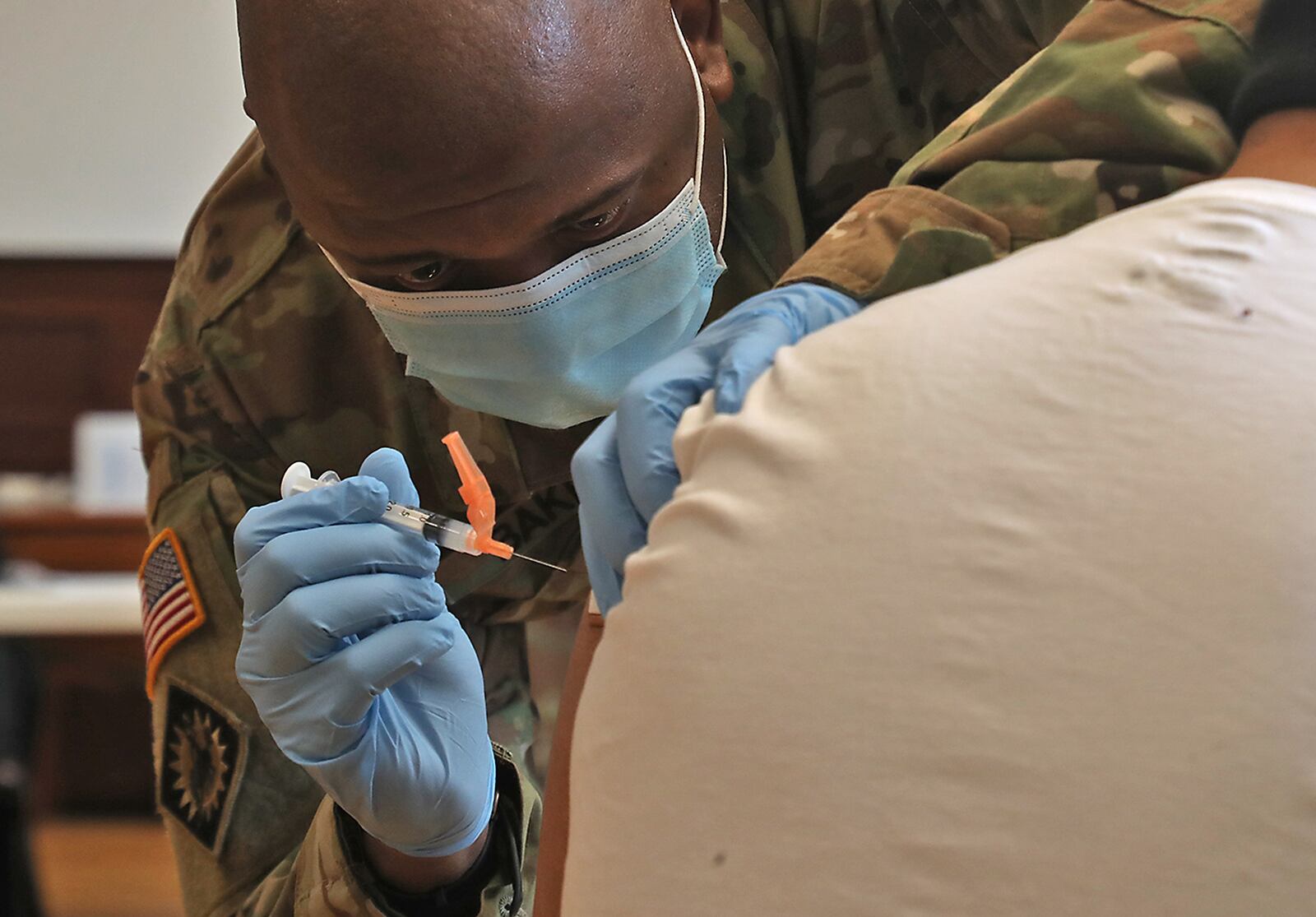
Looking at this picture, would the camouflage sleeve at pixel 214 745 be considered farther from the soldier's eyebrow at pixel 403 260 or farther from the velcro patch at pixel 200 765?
the soldier's eyebrow at pixel 403 260

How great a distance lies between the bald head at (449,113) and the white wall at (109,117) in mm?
3690

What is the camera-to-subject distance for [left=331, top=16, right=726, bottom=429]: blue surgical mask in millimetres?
1324

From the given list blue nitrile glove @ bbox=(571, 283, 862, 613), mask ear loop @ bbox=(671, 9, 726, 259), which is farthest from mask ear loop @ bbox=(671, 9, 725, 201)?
blue nitrile glove @ bbox=(571, 283, 862, 613)

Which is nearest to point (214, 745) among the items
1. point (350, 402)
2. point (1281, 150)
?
point (350, 402)

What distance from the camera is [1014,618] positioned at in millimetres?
487

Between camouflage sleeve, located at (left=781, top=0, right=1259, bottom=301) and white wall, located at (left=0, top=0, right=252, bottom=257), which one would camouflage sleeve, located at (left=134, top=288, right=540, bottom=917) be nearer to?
camouflage sleeve, located at (left=781, top=0, right=1259, bottom=301)

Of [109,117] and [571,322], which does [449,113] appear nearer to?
[571,322]

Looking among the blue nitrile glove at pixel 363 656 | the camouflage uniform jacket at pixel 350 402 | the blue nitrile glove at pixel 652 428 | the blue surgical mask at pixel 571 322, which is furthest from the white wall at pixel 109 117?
the blue nitrile glove at pixel 652 428

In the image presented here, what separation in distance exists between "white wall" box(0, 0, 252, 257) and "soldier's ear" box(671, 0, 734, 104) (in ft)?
11.5

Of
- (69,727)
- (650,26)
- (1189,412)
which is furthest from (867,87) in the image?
(69,727)

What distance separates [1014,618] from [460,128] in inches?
31.5

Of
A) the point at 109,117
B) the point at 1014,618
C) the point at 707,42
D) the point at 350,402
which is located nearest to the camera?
the point at 1014,618

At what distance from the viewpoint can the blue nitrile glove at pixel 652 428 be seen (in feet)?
2.48

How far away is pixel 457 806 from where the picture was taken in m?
1.26
